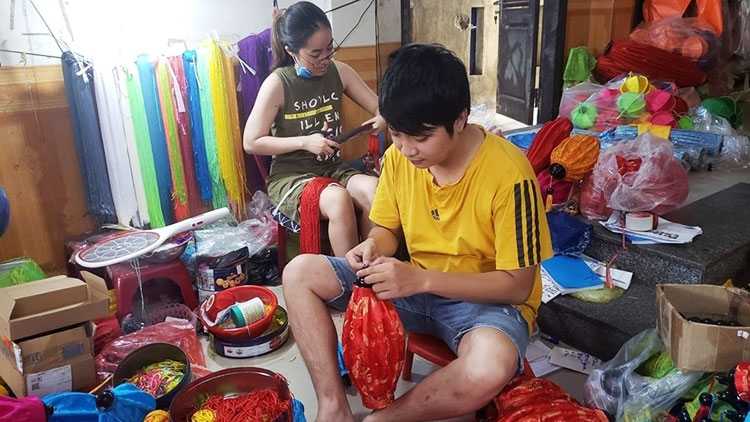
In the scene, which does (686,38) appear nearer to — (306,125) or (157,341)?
(306,125)

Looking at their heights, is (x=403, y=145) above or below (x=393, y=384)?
above

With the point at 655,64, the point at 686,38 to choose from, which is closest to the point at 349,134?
the point at 655,64

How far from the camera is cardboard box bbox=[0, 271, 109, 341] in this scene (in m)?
1.52

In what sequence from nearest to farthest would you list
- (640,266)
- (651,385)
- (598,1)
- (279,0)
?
(651,385) → (640,266) → (279,0) → (598,1)

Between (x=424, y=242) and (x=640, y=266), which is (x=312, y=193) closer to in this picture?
(x=424, y=242)

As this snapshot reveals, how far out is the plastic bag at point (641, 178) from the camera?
80.4 inches

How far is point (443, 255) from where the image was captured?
1.42 metres

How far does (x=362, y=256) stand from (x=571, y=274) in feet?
3.32

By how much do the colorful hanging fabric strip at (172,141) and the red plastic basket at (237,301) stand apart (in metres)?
0.60

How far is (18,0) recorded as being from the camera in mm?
2105

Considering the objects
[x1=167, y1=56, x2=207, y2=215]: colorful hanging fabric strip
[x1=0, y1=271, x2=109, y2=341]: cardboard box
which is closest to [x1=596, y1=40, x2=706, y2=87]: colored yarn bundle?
[x1=167, y1=56, x2=207, y2=215]: colorful hanging fabric strip

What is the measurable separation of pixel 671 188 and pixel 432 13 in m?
3.74

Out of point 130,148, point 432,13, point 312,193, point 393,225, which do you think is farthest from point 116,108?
point 432,13

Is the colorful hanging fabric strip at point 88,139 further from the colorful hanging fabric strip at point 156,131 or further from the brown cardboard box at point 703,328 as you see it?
the brown cardboard box at point 703,328
